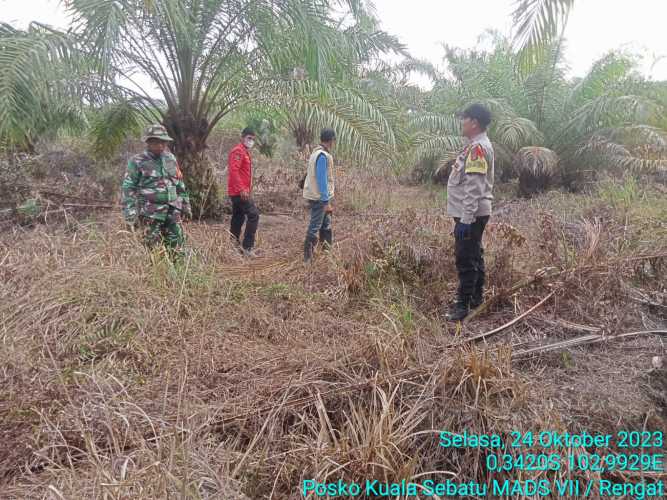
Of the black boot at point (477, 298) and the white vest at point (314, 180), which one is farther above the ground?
the white vest at point (314, 180)

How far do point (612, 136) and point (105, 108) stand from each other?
923 centimetres

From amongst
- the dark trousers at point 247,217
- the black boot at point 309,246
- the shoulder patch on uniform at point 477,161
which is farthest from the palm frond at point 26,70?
the shoulder patch on uniform at point 477,161

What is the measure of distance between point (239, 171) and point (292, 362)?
293cm

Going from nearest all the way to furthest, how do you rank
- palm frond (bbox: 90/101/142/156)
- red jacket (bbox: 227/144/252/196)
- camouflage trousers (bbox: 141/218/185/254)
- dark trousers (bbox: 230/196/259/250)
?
camouflage trousers (bbox: 141/218/185/254)
red jacket (bbox: 227/144/252/196)
dark trousers (bbox: 230/196/259/250)
palm frond (bbox: 90/101/142/156)

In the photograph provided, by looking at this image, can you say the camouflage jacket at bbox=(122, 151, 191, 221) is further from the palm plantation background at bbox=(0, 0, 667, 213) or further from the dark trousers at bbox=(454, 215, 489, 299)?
the dark trousers at bbox=(454, 215, 489, 299)

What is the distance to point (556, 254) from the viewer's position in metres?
3.68

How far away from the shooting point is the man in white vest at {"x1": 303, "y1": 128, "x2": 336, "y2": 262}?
459cm

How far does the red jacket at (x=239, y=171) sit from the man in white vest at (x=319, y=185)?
30.4 inches

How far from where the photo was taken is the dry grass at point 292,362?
6.38 feet

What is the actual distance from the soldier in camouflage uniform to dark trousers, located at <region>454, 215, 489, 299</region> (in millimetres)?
2559

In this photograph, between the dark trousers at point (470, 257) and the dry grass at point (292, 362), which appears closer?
the dry grass at point (292, 362)

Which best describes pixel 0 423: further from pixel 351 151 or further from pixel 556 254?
pixel 351 151

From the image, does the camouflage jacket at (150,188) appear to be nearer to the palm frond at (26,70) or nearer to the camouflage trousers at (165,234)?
the camouflage trousers at (165,234)

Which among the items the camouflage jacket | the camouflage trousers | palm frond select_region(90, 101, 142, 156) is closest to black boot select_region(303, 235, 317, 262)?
the camouflage trousers
